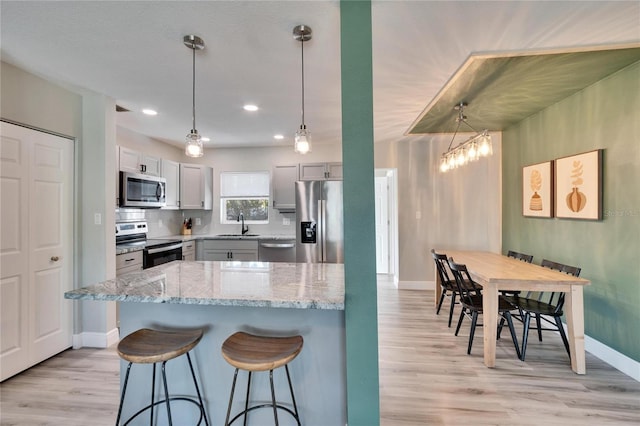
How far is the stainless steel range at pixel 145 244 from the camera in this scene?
340 cm

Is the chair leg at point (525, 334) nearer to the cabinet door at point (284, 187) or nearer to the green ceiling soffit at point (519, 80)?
the green ceiling soffit at point (519, 80)

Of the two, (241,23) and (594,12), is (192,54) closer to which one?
(241,23)

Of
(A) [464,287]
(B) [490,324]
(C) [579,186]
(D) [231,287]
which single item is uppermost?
(C) [579,186]

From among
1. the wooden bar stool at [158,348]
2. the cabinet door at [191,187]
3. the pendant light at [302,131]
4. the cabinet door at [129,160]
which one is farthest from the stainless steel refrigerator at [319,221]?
the wooden bar stool at [158,348]

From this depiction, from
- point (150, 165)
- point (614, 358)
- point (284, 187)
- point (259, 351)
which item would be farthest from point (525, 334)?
point (150, 165)

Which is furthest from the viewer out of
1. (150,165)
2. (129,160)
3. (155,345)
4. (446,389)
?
(150,165)

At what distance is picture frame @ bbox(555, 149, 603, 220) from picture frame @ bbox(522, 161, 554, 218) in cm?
10

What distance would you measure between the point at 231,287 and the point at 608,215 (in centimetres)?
309

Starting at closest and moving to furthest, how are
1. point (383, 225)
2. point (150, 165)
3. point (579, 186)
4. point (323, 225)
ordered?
point (579, 186)
point (150, 165)
point (323, 225)
point (383, 225)

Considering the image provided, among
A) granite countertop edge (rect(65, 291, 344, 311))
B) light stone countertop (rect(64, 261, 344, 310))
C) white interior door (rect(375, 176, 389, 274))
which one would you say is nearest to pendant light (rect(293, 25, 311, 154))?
light stone countertop (rect(64, 261, 344, 310))

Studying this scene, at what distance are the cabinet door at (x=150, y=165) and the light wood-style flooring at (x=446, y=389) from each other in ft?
6.92

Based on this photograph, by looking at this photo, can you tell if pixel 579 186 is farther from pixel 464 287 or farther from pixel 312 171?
pixel 312 171

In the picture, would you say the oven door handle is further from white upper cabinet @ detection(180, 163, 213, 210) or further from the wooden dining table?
the wooden dining table

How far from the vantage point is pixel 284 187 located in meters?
4.66
